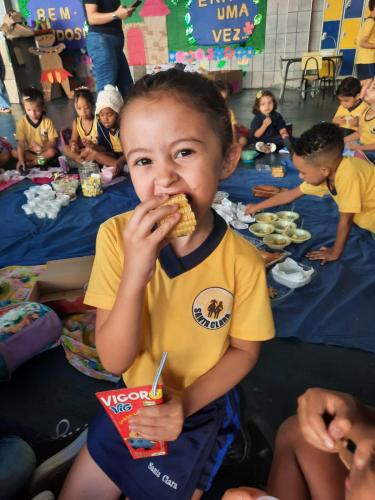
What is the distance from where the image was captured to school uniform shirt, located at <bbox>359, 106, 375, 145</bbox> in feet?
16.0

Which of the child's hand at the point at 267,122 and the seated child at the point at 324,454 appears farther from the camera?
the child's hand at the point at 267,122

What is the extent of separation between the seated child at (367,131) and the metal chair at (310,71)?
5.20 m

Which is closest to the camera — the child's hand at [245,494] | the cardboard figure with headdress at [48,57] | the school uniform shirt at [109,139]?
the child's hand at [245,494]

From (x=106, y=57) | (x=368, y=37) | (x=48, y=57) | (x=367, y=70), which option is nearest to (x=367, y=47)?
(x=368, y=37)

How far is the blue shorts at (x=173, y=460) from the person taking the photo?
120 cm

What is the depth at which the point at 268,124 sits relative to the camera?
5.72 metres

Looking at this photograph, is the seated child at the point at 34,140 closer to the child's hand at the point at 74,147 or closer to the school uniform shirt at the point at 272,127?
the child's hand at the point at 74,147

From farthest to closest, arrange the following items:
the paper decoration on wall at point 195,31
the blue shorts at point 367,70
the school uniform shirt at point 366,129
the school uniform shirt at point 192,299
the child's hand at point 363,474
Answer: the paper decoration on wall at point 195,31 → the blue shorts at point 367,70 → the school uniform shirt at point 366,129 → the school uniform shirt at point 192,299 → the child's hand at point 363,474

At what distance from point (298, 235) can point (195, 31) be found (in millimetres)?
8642

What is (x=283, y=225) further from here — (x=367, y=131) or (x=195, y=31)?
(x=195, y=31)

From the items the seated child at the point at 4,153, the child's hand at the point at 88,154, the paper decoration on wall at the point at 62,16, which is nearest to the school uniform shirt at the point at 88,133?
the child's hand at the point at 88,154

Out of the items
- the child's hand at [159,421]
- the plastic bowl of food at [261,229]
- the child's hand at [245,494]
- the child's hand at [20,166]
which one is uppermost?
the child's hand at [159,421]

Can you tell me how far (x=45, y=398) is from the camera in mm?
2053

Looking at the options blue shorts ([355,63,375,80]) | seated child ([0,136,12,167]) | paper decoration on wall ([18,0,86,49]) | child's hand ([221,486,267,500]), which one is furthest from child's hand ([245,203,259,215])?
paper decoration on wall ([18,0,86,49])
